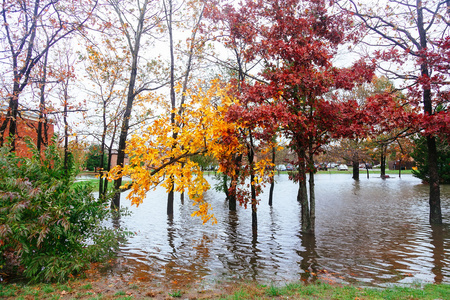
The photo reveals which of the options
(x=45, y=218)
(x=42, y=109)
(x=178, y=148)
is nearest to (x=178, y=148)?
(x=178, y=148)

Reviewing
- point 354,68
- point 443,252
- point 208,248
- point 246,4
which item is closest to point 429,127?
point 354,68

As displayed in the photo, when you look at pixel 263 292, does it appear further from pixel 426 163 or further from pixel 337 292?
pixel 426 163

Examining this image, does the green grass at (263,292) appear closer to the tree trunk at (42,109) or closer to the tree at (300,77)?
the tree at (300,77)

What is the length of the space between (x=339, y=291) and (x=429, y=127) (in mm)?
6701

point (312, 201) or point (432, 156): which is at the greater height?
point (432, 156)

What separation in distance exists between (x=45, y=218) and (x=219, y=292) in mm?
3305

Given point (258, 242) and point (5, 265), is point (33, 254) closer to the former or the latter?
point (5, 265)

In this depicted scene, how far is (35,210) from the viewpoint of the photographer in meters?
5.36

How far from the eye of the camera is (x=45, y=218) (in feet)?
17.1

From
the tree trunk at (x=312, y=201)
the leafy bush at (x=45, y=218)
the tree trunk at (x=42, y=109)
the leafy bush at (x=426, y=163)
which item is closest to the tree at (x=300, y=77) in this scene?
the tree trunk at (x=312, y=201)

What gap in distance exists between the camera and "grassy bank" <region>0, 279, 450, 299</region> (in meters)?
4.45

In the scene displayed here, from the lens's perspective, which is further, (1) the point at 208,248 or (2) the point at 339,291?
(1) the point at 208,248

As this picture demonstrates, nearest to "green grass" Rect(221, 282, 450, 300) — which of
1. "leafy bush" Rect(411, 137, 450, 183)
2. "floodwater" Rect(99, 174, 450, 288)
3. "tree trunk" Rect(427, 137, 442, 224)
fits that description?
"floodwater" Rect(99, 174, 450, 288)

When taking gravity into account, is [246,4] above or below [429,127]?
above
